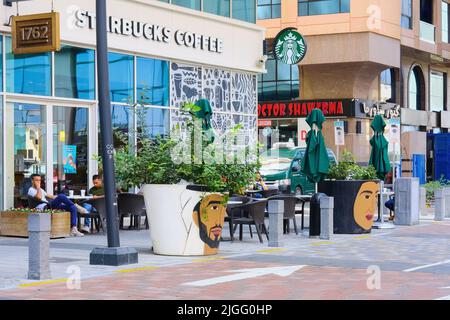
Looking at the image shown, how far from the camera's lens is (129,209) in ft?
64.8

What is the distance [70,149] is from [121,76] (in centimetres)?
276

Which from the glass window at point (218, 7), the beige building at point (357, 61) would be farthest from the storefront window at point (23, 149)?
the beige building at point (357, 61)

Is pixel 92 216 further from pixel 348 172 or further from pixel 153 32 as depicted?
pixel 153 32

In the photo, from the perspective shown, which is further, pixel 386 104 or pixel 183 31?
pixel 386 104

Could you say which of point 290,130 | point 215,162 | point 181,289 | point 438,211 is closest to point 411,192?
point 438,211

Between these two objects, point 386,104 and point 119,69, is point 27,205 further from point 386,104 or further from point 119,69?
point 386,104

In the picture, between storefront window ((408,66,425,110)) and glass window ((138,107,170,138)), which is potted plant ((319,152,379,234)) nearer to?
glass window ((138,107,170,138))

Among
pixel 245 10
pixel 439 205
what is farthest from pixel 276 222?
pixel 245 10

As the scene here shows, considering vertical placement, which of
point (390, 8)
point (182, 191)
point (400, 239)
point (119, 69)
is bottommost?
point (400, 239)

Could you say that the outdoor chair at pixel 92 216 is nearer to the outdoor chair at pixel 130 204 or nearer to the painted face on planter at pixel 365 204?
the outdoor chair at pixel 130 204

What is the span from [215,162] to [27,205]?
6.52m

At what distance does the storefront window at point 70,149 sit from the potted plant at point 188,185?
6597 millimetres

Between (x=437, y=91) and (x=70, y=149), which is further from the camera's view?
(x=437, y=91)

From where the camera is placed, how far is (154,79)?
24.3 metres
